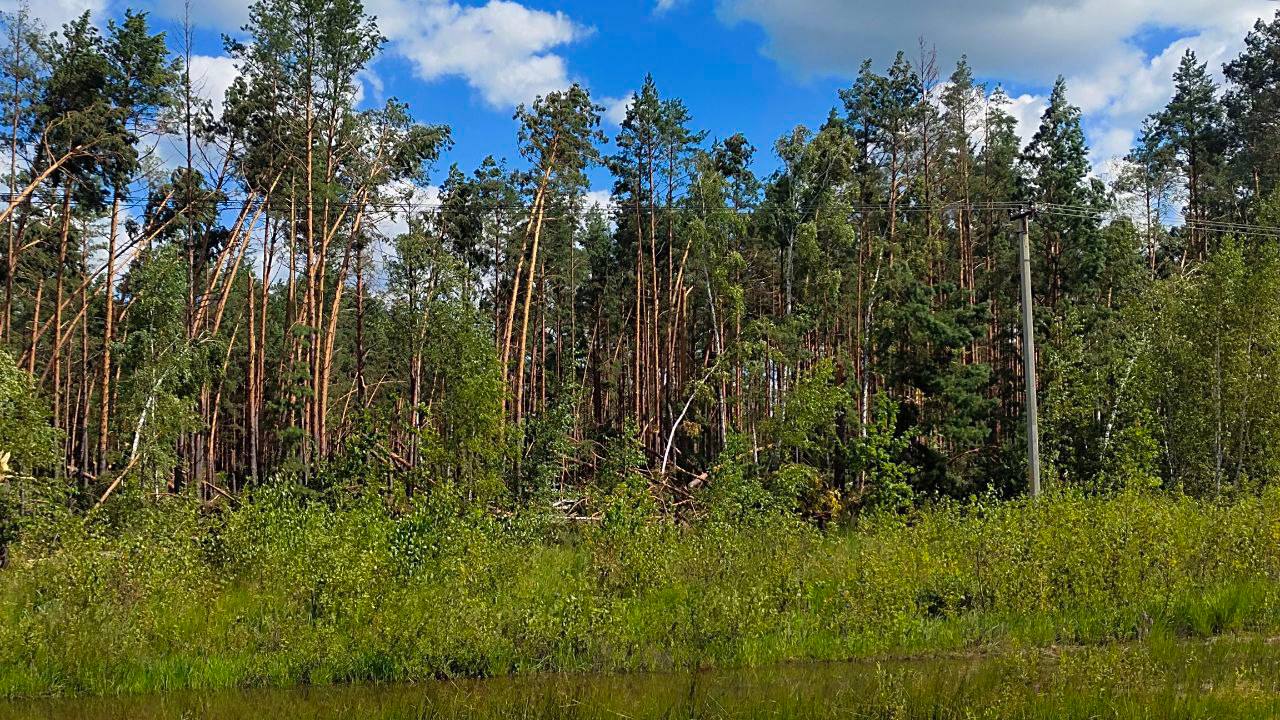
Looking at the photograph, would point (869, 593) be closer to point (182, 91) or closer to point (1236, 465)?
point (1236, 465)

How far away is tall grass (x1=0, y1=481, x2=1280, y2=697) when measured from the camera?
34.9 feet

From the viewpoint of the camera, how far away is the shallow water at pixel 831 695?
25.9 ft

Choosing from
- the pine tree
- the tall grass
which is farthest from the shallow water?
the pine tree

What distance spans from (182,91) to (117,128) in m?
2.96

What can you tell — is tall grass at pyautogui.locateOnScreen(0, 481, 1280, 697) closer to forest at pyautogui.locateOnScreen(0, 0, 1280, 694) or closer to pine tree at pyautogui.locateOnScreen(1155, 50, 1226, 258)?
forest at pyautogui.locateOnScreen(0, 0, 1280, 694)

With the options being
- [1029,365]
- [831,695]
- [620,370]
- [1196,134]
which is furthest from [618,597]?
[1196,134]

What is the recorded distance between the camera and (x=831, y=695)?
8.90 metres

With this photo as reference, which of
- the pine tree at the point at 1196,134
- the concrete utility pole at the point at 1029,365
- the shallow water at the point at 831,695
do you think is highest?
the pine tree at the point at 1196,134

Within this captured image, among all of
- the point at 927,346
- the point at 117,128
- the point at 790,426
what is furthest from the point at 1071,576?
the point at 117,128

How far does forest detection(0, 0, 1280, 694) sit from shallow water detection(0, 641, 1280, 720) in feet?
2.71

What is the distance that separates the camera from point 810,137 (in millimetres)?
29234

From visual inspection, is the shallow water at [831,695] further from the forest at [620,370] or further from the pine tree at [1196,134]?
the pine tree at [1196,134]

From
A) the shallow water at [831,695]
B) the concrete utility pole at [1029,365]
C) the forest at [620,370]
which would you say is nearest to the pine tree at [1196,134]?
the forest at [620,370]

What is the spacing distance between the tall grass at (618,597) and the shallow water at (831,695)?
0.58 meters
